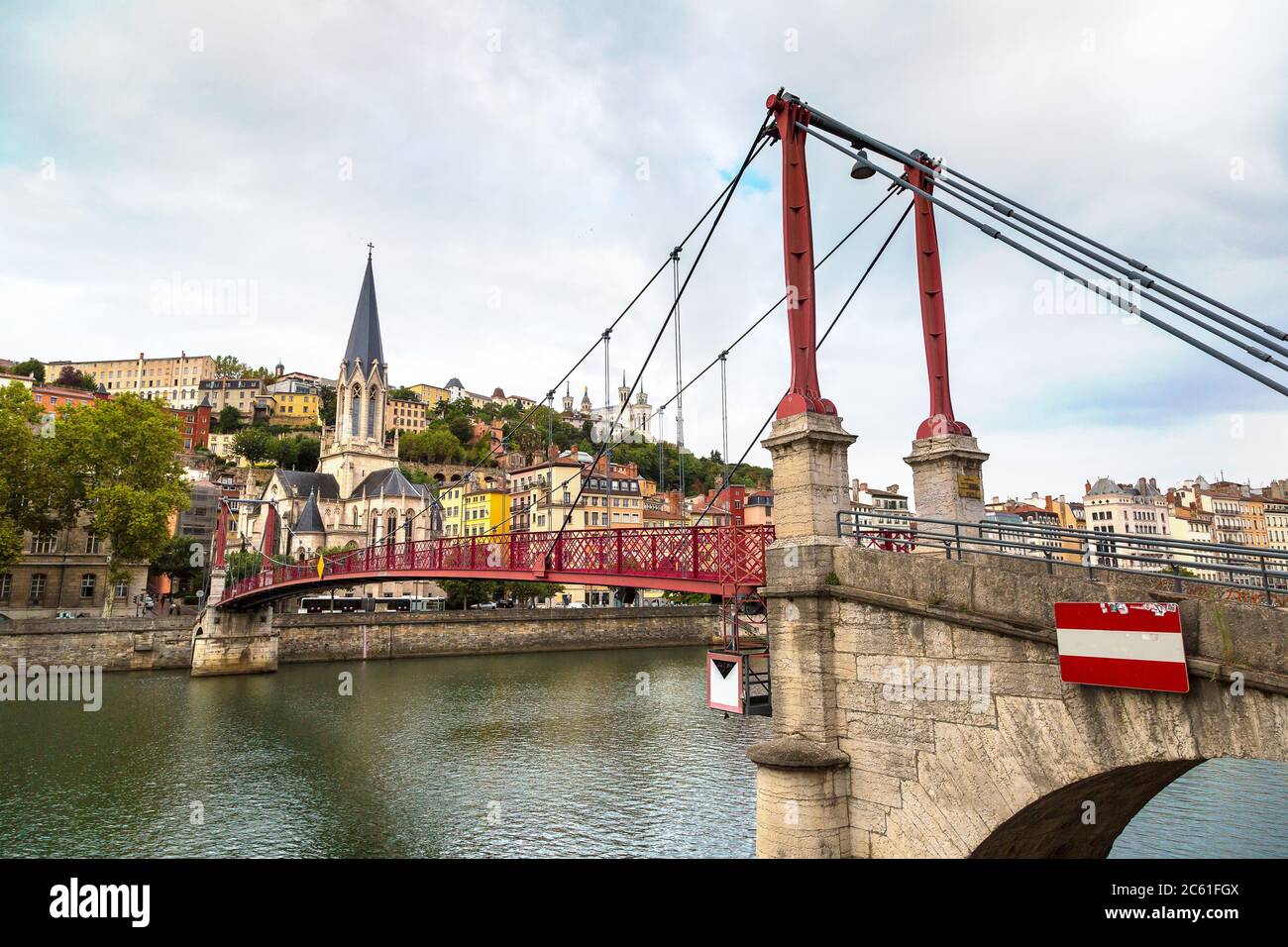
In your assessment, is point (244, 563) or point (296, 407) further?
point (296, 407)

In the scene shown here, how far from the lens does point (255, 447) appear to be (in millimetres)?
111062

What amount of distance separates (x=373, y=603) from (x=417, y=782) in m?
40.7

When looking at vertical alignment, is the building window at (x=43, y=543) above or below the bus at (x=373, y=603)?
above

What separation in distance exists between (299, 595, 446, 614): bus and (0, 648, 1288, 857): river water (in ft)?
83.3

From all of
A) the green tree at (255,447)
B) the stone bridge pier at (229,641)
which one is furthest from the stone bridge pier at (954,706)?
the green tree at (255,447)

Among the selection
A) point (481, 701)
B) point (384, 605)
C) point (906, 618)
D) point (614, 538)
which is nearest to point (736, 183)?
point (614, 538)

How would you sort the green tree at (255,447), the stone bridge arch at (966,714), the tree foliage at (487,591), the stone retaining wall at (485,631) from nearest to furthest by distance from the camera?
the stone bridge arch at (966,714) < the stone retaining wall at (485,631) < the tree foliage at (487,591) < the green tree at (255,447)

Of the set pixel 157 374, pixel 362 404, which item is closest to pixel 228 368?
pixel 157 374

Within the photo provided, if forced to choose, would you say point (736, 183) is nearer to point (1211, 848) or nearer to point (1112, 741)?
point (1112, 741)

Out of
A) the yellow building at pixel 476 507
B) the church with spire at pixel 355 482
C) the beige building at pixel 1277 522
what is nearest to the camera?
the yellow building at pixel 476 507

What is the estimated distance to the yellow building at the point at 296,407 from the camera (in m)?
132

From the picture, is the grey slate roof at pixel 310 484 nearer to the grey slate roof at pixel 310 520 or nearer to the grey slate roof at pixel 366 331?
the grey slate roof at pixel 310 520

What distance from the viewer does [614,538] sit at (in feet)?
49.1

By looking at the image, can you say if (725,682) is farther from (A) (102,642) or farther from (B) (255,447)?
(B) (255,447)
